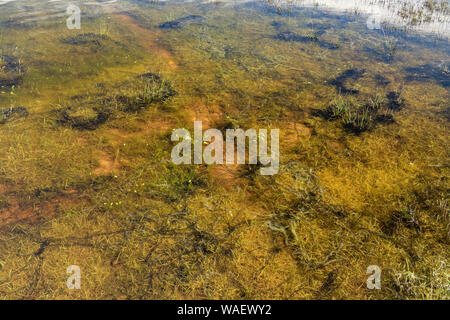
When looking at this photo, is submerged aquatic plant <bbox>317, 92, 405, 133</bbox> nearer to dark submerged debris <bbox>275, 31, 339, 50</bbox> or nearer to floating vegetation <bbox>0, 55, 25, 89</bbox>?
dark submerged debris <bbox>275, 31, 339, 50</bbox>

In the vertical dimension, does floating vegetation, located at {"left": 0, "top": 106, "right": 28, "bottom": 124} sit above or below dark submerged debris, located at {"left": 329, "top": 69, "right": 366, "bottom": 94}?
below

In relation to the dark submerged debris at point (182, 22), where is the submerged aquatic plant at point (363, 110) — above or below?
below

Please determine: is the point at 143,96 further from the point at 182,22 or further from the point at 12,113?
the point at 182,22

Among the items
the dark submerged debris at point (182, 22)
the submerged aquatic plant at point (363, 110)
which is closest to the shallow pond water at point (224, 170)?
the submerged aquatic plant at point (363, 110)

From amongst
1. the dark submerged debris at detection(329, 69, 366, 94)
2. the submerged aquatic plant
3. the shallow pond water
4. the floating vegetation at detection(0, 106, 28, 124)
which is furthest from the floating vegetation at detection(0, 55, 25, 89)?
the dark submerged debris at detection(329, 69, 366, 94)

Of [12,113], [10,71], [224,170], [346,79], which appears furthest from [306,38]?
[10,71]

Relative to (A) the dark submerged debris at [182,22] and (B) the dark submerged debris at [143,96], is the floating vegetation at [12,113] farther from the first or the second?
(A) the dark submerged debris at [182,22]

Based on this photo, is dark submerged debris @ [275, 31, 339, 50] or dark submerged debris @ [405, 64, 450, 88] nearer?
dark submerged debris @ [405, 64, 450, 88]
